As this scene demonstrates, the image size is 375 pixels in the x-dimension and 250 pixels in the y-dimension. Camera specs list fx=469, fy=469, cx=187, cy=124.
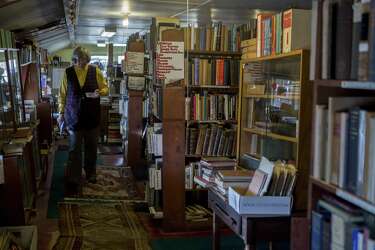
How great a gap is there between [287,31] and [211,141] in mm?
1914

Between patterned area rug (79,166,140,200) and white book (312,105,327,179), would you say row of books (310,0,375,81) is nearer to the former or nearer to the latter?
white book (312,105,327,179)

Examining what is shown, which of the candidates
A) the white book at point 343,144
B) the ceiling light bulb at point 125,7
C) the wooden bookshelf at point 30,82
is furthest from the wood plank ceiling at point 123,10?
the white book at point 343,144

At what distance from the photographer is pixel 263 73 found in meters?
3.24

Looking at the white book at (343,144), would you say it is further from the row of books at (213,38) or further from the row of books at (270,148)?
the row of books at (213,38)

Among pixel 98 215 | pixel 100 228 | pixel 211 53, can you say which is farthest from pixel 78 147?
pixel 211 53

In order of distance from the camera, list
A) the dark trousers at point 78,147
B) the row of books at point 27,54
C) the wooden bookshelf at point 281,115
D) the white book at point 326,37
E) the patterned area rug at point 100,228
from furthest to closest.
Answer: the row of books at point 27,54 < the dark trousers at point 78,147 < the patterned area rug at point 100,228 < the wooden bookshelf at point 281,115 < the white book at point 326,37

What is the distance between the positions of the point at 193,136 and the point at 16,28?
12.2 feet

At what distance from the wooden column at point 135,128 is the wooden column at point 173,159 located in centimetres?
252

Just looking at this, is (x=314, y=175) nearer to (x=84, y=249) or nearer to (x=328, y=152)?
(x=328, y=152)

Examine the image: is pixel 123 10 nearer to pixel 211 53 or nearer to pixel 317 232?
pixel 211 53

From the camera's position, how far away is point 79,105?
17.2 ft

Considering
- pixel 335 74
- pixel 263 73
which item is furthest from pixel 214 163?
pixel 335 74

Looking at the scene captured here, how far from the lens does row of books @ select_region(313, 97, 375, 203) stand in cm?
153

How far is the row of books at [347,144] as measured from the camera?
5.03 feet
